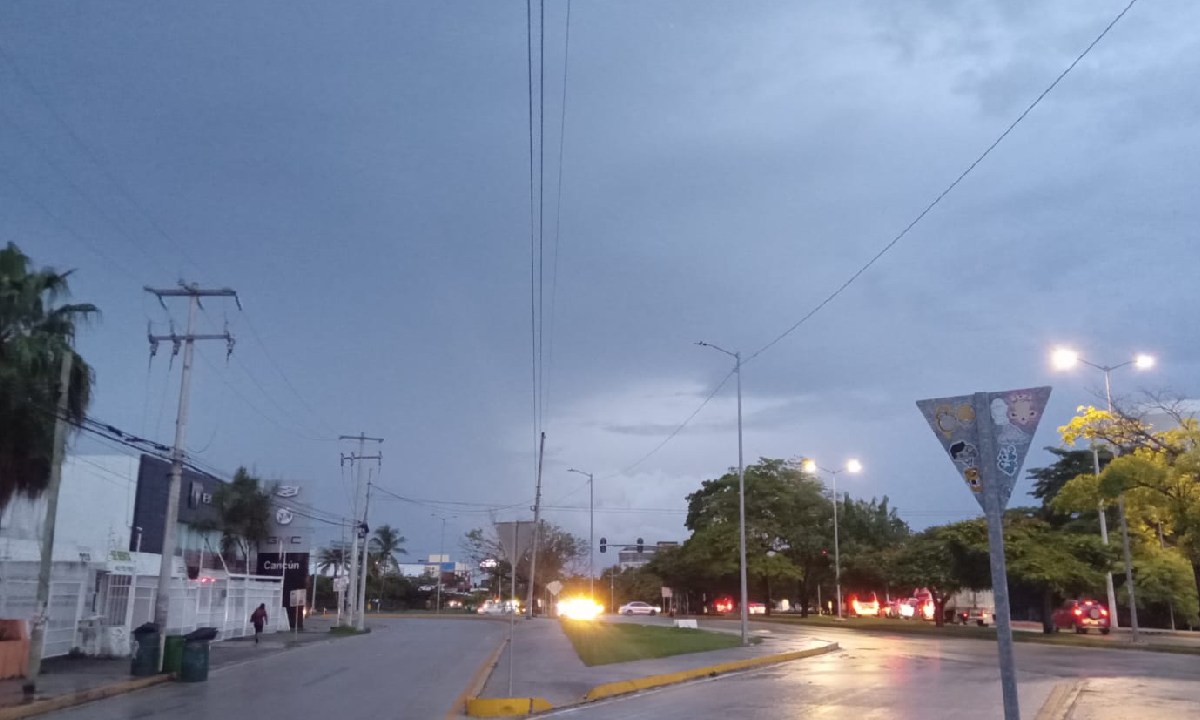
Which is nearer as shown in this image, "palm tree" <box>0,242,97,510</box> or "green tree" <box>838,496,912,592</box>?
"palm tree" <box>0,242,97,510</box>

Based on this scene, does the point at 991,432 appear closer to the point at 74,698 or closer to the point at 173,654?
the point at 74,698

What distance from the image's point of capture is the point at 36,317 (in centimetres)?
2403

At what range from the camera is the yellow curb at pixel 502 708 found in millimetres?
16516

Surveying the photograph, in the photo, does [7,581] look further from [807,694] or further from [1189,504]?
[1189,504]


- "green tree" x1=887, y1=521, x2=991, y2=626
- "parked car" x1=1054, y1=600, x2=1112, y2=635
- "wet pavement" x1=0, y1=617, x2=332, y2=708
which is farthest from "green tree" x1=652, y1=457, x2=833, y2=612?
"wet pavement" x1=0, y1=617, x2=332, y2=708

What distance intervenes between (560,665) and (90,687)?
11.2m

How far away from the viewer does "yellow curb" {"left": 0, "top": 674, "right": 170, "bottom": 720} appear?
16.8 m

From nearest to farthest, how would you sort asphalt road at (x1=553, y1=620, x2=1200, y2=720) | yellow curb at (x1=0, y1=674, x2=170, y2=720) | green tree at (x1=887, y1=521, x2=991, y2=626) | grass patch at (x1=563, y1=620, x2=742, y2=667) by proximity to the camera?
1. asphalt road at (x1=553, y1=620, x2=1200, y2=720)
2. yellow curb at (x1=0, y1=674, x2=170, y2=720)
3. grass patch at (x1=563, y1=620, x2=742, y2=667)
4. green tree at (x1=887, y1=521, x2=991, y2=626)

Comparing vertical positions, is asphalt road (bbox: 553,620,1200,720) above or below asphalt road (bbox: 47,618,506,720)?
above

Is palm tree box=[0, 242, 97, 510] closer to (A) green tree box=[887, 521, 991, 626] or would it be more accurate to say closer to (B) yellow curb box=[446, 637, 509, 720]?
(B) yellow curb box=[446, 637, 509, 720]

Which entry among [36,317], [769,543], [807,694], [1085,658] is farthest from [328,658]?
[769,543]

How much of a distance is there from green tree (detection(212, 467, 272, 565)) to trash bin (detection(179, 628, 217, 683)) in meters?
40.6

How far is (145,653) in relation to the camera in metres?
24.5

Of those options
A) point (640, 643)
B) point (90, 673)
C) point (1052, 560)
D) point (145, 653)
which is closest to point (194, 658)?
point (145, 653)
